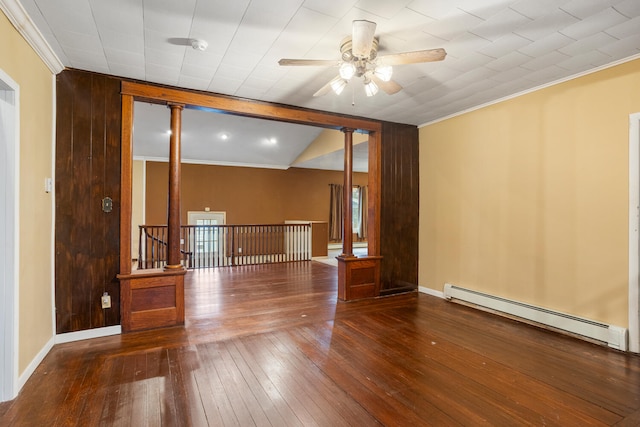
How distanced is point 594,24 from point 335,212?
28.3 feet

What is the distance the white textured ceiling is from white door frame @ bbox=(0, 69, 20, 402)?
2.22 feet

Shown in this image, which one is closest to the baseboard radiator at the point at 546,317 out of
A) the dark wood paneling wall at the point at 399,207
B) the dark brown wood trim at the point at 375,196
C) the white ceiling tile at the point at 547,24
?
the dark wood paneling wall at the point at 399,207

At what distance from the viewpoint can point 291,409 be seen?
1965mm

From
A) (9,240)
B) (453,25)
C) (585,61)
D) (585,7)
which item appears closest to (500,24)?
(453,25)

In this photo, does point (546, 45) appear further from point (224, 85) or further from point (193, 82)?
point (193, 82)

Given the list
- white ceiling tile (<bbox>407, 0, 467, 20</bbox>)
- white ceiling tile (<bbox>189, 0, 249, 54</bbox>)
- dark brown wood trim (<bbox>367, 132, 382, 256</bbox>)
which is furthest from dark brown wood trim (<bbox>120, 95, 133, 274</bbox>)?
dark brown wood trim (<bbox>367, 132, 382, 256</bbox>)

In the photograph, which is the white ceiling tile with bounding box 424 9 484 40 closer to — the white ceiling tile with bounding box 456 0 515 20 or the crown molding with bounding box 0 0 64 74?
the white ceiling tile with bounding box 456 0 515 20

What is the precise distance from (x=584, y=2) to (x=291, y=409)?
3.16 m

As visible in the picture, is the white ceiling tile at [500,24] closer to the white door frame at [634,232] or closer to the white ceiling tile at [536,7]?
the white ceiling tile at [536,7]

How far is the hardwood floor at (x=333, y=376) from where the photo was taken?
1907 millimetres

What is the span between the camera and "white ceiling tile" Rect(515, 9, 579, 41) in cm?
216

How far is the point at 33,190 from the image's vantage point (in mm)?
2461

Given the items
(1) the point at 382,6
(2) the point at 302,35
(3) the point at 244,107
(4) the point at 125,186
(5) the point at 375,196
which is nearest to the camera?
(1) the point at 382,6

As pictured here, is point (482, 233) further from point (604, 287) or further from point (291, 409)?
point (291, 409)
